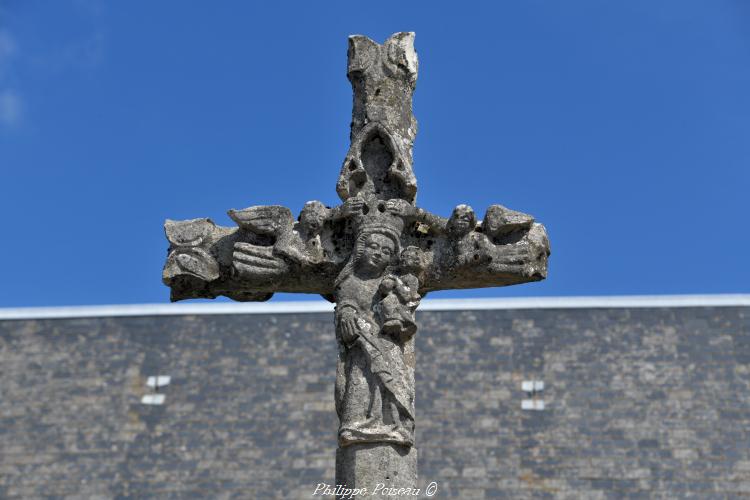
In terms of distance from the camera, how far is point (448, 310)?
22.8 m

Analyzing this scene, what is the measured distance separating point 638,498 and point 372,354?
14632 millimetres

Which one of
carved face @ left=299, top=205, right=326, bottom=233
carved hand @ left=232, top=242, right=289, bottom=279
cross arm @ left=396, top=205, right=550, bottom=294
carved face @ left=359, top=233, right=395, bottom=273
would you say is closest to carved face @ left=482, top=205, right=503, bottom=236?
cross arm @ left=396, top=205, right=550, bottom=294

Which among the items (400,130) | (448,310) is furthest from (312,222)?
(448,310)

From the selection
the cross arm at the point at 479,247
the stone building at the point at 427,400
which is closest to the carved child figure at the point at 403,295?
the cross arm at the point at 479,247

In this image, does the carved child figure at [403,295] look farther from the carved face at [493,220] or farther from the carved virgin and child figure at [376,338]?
the carved face at [493,220]

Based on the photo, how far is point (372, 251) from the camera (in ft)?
22.8

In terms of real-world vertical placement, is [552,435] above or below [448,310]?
below

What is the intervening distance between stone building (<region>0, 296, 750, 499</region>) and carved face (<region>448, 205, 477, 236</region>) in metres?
13.9

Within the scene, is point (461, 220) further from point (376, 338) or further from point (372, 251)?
point (376, 338)

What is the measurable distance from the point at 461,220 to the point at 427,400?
586 inches

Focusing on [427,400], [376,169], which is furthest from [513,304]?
[376,169]

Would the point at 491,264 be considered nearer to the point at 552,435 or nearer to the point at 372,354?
the point at 372,354

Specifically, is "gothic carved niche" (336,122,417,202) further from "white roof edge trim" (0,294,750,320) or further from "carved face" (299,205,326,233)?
"white roof edge trim" (0,294,750,320)

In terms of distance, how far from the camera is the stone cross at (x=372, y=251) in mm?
6664
